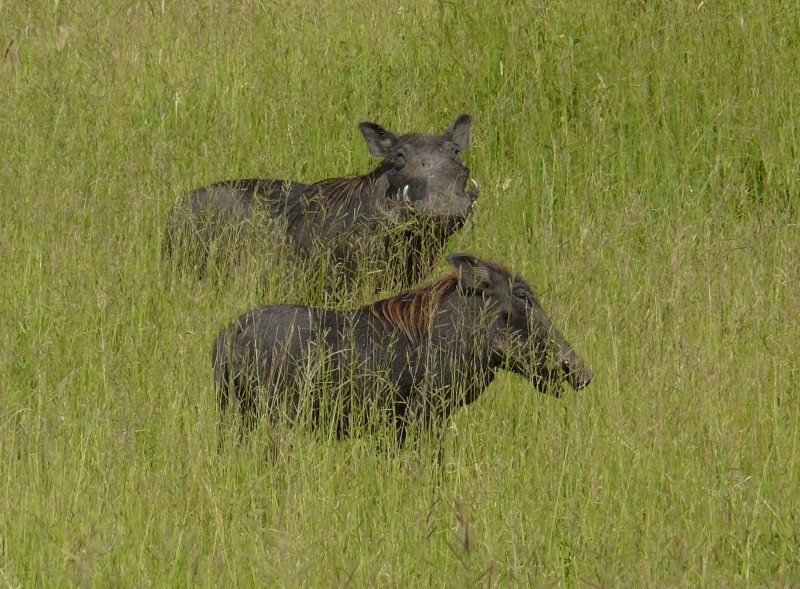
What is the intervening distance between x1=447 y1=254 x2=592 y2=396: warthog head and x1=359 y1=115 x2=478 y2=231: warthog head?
141cm

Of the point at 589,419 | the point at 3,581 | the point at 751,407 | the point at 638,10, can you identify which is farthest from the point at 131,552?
the point at 638,10

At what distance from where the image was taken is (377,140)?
700 centimetres

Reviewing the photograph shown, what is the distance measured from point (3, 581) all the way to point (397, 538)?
3.17 ft

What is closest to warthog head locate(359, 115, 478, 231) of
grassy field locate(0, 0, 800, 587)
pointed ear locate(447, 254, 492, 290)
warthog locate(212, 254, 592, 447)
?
grassy field locate(0, 0, 800, 587)

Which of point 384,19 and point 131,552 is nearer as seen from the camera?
point 131,552


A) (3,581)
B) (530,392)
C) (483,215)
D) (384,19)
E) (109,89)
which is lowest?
(3,581)

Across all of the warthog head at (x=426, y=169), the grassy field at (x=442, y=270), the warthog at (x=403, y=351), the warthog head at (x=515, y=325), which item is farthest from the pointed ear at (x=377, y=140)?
the warthog head at (x=515, y=325)

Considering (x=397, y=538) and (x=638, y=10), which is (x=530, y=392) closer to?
(x=397, y=538)

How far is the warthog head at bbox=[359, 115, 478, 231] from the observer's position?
6445 mm

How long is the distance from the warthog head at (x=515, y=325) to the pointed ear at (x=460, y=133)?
2.01 meters

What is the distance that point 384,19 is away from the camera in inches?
341

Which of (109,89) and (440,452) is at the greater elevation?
(109,89)

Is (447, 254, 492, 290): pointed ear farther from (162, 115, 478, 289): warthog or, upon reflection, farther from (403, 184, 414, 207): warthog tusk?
(403, 184, 414, 207): warthog tusk

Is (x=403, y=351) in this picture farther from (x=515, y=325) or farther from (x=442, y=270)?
(x=442, y=270)
